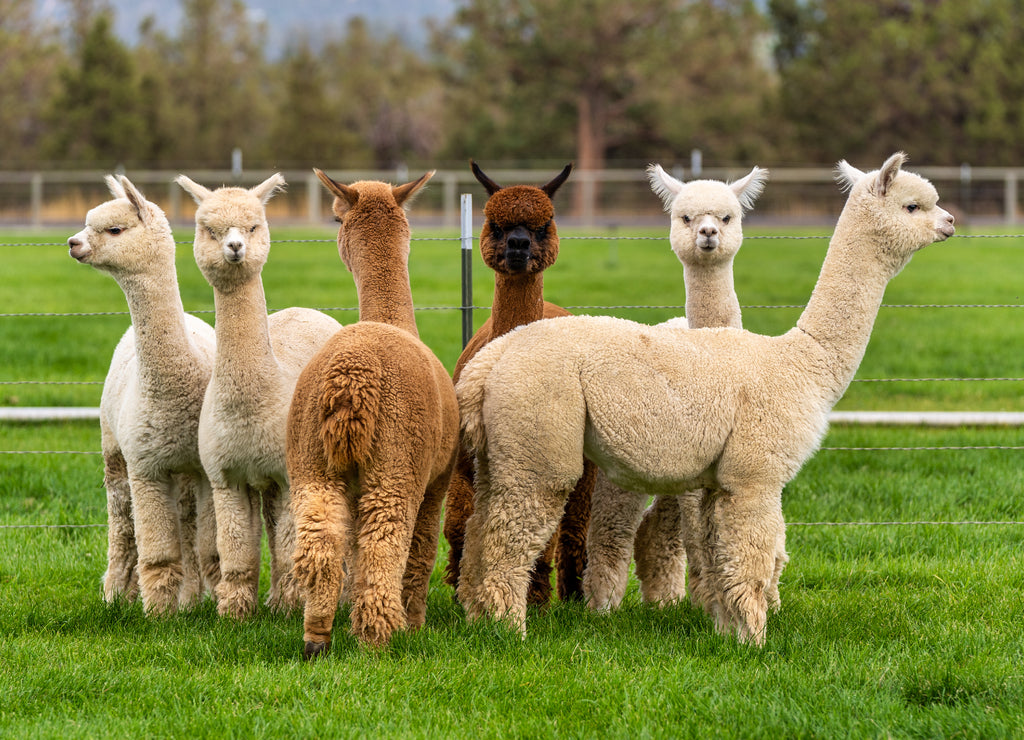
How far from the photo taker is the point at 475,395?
4.73 meters

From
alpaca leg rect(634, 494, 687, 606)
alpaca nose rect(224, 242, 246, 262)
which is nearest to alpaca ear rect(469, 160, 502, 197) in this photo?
alpaca nose rect(224, 242, 246, 262)

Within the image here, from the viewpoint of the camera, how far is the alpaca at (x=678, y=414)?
459 centimetres

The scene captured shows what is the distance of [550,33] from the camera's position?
3853cm

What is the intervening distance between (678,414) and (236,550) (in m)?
1.88

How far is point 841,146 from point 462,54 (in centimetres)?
1314

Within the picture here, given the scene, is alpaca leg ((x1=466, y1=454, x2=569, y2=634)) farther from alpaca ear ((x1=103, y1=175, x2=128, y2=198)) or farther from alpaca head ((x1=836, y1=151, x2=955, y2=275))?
alpaca ear ((x1=103, y1=175, x2=128, y2=198))

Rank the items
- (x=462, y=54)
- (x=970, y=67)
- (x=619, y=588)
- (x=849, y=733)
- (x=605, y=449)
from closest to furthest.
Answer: (x=849, y=733) < (x=605, y=449) < (x=619, y=588) < (x=970, y=67) < (x=462, y=54)

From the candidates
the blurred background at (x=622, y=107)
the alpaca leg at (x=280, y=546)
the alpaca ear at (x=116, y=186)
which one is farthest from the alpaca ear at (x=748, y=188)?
the blurred background at (x=622, y=107)

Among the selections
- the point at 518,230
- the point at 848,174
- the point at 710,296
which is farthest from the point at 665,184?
the point at 518,230

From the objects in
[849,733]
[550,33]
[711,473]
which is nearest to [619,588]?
[711,473]

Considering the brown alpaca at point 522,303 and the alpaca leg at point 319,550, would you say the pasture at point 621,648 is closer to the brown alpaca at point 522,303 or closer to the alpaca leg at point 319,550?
the alpaca leg at point 319,550

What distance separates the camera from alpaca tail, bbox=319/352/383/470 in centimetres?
421

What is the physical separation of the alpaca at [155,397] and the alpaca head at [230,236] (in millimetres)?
284

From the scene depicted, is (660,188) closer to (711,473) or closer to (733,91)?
(711,473)
